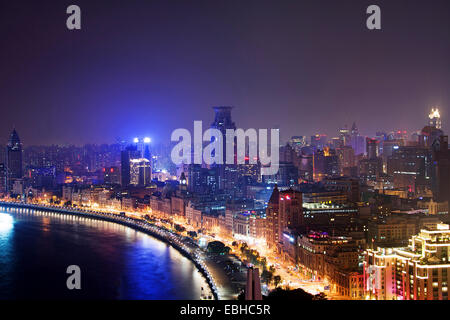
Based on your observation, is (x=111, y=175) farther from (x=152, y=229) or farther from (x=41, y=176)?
(x=152, y=229)

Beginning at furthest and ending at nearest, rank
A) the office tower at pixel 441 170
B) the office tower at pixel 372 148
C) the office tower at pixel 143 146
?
the office tower at pixel 143 146, the office tower at pixel 372 148, the office tower at pixel 441 170

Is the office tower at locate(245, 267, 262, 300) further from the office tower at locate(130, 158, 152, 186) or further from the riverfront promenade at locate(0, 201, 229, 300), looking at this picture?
the office tower at locate(130, 158, 152, 186)

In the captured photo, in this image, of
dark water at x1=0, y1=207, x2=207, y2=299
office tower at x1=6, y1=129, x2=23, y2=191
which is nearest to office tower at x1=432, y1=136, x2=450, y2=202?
dark water at x1=0, y1=207, x2=207, y2=299

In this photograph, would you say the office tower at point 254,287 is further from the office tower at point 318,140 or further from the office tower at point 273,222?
the office tower at point 318,140

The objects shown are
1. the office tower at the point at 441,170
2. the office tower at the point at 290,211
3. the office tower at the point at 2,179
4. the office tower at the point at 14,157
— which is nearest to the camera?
the office tower at the point at 290,211

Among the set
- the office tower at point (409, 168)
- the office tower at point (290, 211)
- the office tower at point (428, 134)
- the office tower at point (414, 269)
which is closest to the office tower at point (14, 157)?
the office tower at point (409, 168)
